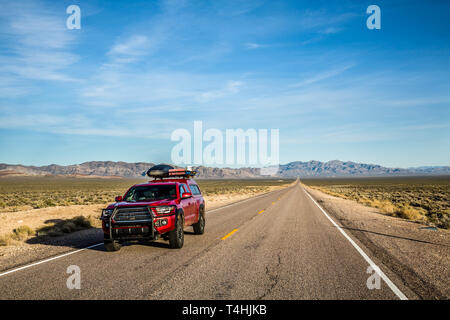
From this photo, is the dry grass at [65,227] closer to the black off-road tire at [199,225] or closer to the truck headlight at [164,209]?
the black off-road tire at [199,225]

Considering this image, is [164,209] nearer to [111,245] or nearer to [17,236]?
[111,245]

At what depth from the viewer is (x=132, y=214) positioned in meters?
9.12

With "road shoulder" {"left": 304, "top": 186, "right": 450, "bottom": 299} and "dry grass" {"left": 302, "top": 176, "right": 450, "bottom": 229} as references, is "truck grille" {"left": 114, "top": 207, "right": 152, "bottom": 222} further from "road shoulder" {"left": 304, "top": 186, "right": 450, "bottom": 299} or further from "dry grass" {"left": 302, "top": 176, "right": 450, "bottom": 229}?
"dry grass" {"left": 302, "top": 176, "right": 450, "bottom": 229}

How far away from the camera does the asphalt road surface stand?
5.70 meters

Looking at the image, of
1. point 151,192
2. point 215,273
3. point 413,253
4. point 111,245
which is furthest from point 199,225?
point 413,253

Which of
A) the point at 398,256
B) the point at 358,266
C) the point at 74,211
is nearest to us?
the point at 358,266

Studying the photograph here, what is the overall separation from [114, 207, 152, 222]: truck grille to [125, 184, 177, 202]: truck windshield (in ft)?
4.96

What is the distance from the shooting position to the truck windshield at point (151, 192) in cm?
1076

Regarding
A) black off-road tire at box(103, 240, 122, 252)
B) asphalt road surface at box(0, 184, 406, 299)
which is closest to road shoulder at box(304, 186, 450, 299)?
asphalt road surface at box(0, 184, 406, 299)
